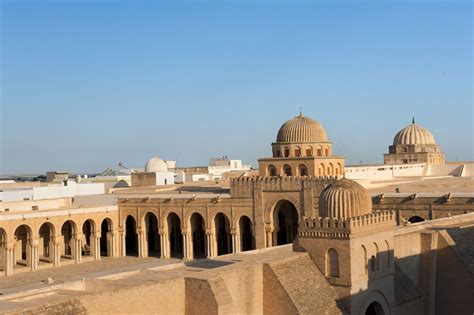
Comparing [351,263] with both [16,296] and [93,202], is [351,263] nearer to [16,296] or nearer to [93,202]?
[16,296]

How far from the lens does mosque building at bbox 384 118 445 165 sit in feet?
211

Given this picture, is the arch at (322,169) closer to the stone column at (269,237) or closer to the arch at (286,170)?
the arch at (286,170)

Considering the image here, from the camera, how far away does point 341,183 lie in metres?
21.8

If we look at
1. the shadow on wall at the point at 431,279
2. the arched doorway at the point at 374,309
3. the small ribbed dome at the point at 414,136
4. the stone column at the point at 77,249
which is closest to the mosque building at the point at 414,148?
the small ribbed dome at the point at 414,136

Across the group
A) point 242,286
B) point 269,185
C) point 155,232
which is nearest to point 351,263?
point 242,286

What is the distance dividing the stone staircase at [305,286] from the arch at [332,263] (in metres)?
0.30

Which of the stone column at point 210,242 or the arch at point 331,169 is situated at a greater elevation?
the arch at point 331,169

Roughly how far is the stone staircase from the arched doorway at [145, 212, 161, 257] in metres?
24.5

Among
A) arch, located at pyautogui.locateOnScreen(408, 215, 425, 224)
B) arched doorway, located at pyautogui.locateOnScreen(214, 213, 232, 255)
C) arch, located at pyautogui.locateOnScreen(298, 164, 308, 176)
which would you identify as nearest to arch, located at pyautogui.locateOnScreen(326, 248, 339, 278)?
arch, located at pyautogui.locateOnScreen(408, 215, 425, 224)

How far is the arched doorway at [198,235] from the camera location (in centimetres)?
4278

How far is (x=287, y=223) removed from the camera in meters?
41.2

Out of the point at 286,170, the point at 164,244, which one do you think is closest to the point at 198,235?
the point at 164,244

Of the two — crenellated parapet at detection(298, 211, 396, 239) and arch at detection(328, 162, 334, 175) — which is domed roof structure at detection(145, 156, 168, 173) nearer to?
arch at detection(328, 162, 334, 175)

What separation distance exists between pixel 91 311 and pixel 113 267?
2259cm
